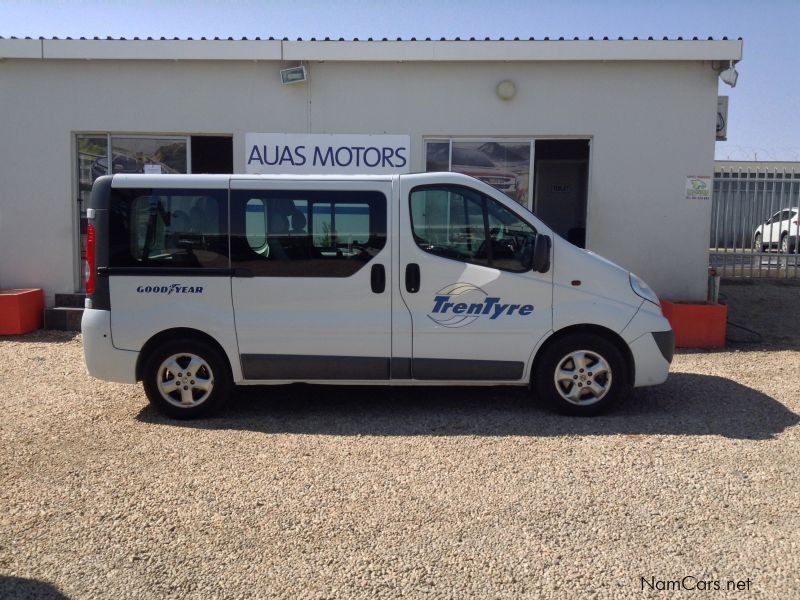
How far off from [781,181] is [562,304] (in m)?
9.32

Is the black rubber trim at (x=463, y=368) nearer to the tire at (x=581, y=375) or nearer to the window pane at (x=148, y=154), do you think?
the tire at (x=581, y=375)

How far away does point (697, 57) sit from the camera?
9.28 meters

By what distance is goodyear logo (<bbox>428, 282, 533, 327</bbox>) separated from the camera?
590 cm

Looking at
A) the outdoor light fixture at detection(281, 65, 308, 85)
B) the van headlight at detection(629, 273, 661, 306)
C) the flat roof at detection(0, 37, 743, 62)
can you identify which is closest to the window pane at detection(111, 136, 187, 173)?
the flat roof at detection(0, 37, 743, 62)

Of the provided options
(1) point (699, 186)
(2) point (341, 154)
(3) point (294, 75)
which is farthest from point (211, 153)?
(1) point (699, 186)

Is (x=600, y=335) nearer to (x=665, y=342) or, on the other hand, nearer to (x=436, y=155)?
(x=665, y=342)

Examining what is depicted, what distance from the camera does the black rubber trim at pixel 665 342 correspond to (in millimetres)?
5988

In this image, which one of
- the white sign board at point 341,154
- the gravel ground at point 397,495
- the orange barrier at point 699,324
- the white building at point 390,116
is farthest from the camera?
the white sign board at point 341,154

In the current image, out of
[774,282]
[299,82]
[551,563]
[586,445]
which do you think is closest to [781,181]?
[774,282]

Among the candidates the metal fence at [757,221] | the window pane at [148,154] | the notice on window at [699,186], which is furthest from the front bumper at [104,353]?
the metal fence at [757,221]

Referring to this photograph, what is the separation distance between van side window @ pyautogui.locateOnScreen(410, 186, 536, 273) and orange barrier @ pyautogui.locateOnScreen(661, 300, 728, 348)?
3707mm

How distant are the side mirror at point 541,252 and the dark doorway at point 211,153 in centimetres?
589

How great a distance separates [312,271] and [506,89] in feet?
16.2

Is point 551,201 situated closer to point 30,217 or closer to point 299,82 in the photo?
point 299,82
